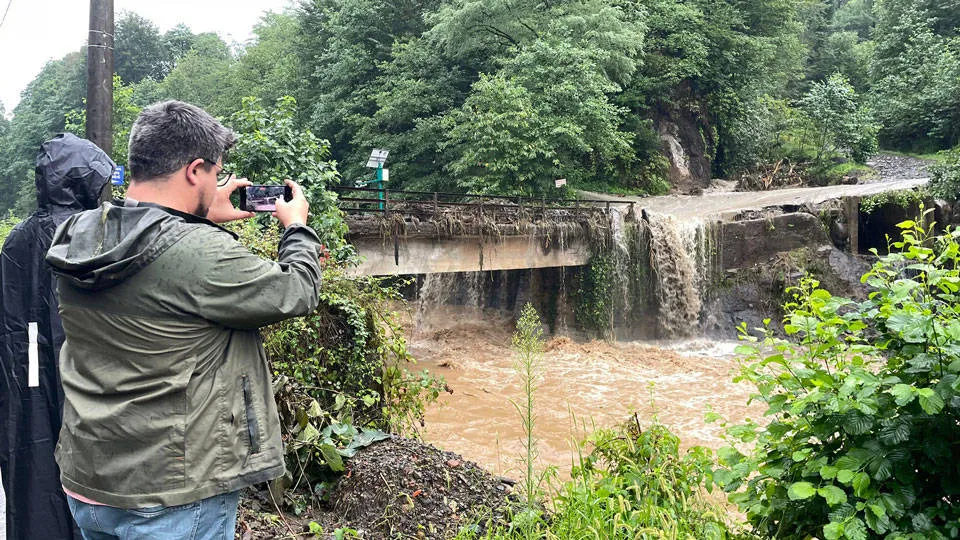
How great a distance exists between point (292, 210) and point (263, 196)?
177 millimetres

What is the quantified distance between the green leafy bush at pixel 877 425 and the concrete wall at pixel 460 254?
10.7 metres

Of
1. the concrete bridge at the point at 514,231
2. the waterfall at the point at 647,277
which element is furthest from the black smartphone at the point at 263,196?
the waterfall at the point at 647,277

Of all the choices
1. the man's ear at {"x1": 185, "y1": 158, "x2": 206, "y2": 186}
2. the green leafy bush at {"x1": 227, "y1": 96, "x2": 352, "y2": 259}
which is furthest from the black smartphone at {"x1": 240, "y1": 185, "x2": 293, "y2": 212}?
the green leafy bush at {"x1": 227, "y1": 96, "x2": 352, "y2": 259}

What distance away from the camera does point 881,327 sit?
274 centimetres

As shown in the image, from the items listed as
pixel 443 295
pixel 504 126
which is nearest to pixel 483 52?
pixel 504 126

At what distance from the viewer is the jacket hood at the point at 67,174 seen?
9.20 ft

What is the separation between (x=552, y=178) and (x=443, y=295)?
4.48 meters

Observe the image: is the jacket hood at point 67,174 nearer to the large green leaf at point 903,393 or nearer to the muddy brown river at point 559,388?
the large green leaf at point 903,393

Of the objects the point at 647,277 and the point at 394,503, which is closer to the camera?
the point at 394,503

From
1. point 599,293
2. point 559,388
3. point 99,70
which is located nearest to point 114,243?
point 99,70

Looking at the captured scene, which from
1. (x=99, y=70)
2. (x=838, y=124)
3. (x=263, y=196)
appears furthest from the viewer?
(x=838, y=124)

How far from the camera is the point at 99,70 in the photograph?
555 centimetres

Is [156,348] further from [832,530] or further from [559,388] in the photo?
[559,388]

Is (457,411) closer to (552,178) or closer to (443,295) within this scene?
(443,295)
